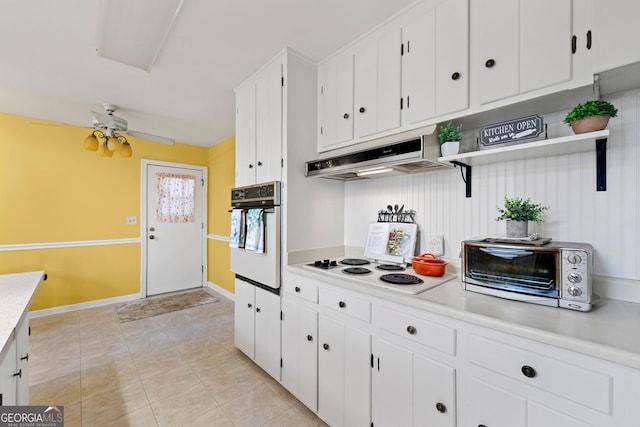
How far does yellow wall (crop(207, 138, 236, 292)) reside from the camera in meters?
4.23

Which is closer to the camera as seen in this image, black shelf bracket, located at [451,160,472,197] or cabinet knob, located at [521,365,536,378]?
cabinet knob, located at [521,365,536,378]

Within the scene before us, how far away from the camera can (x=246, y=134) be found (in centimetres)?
250

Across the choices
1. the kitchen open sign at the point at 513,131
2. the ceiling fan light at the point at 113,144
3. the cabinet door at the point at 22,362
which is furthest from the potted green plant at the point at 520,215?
the ceiling fan light at the point at 113,144

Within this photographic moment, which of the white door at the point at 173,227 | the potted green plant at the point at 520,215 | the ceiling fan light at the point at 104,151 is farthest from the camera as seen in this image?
the white door at the point at 173,227

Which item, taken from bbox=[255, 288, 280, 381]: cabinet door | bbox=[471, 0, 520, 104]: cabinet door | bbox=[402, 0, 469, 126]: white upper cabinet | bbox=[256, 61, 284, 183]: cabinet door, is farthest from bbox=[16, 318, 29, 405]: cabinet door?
bbox=[471, 0, 520, 104]: cabinet door

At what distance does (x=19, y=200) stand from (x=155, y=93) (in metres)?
2.35

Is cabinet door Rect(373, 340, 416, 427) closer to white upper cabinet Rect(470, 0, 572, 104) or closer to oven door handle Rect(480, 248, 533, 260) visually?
oven door handle Rect(480, 248, 533, 260)

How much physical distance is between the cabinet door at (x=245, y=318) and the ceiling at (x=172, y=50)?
6.19ft

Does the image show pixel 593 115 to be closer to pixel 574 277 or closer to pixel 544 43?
pixel 544 43

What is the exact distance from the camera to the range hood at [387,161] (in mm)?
Answer: 1501

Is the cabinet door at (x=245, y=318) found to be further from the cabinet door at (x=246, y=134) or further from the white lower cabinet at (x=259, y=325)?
the cabinet door at (x=246, y=134)

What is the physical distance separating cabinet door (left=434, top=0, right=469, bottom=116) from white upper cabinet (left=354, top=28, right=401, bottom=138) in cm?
26

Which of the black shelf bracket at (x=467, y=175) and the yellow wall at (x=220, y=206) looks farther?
the yellow wall at (x=220, y=206)

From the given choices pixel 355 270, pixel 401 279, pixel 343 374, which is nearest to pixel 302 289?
pixel 355 270
